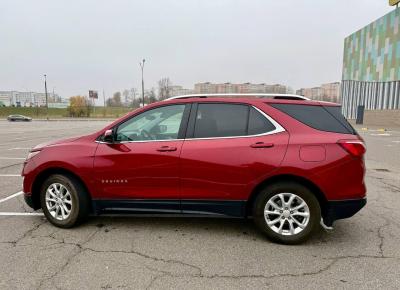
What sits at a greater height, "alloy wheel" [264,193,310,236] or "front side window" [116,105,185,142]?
"front side window" [116,105,185,142]

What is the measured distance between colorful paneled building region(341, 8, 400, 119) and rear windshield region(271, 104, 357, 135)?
32825mm

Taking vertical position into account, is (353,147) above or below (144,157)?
above

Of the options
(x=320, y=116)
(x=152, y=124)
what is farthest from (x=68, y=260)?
(x=320, y=116)

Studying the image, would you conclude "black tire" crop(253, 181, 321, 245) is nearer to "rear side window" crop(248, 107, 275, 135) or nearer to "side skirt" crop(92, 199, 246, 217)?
"side skirt" crop(92, 199, 246, 217)

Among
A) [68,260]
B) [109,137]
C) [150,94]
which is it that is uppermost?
[150,94]

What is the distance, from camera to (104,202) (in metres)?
3.80

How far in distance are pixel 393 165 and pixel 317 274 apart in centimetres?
743

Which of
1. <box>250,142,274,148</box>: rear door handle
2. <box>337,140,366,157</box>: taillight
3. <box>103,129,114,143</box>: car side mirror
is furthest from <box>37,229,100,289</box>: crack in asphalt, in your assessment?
<box>337,140,366,157</box>: taillight

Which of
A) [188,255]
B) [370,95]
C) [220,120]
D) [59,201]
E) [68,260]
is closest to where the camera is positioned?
[68,260]

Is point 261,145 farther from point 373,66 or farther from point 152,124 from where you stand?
point 373,66

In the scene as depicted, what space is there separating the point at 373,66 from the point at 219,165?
3826 centimetres

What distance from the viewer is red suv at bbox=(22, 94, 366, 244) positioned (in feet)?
11.0

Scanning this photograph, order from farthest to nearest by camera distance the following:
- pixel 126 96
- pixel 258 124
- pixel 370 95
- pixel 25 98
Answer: pixel 25 98, pixel 126 96, pixel 370 95, pixel 258 124

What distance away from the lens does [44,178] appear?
13.0 feet
